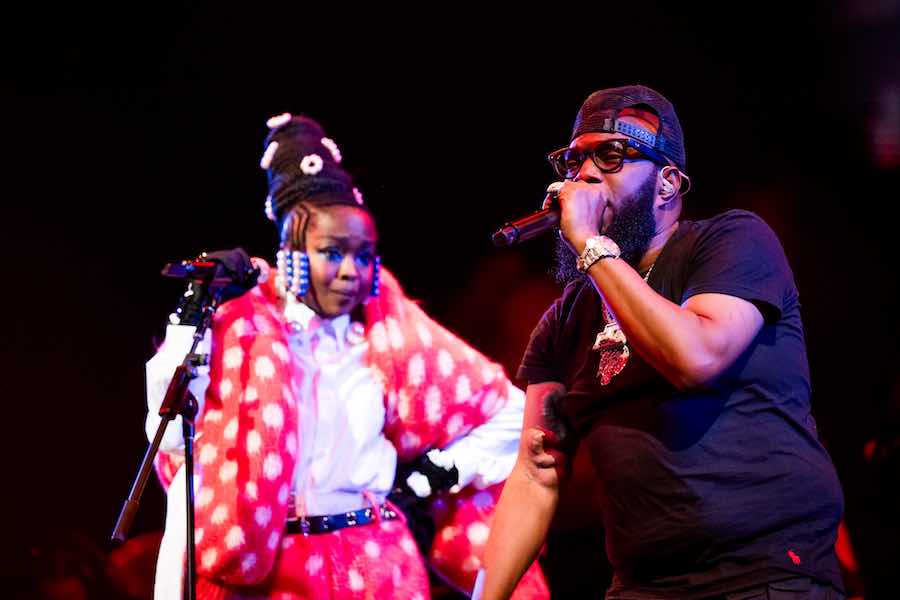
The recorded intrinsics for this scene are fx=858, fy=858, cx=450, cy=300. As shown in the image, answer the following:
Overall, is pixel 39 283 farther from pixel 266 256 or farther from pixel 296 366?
pixel 296 366

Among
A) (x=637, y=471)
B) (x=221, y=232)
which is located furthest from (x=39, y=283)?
(x=637, y=471)

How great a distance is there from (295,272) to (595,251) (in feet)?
6.54

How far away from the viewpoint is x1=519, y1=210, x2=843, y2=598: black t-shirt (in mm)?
1766

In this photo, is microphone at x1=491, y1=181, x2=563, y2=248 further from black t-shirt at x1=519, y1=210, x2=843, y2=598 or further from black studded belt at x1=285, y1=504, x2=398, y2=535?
black studded belt at x1=285, y1=504, x2=398, y2=535

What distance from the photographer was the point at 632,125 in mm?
2314

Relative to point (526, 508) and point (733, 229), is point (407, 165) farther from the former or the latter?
point (733, 229)

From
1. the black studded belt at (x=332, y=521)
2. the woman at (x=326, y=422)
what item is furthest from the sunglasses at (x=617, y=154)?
the black studded belt at (x=332, y=521)

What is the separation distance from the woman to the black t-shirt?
4.96 ft

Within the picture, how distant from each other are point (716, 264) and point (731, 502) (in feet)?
1.69

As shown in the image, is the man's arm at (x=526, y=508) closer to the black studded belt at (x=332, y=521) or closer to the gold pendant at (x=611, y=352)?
the gold pendant at (x=611, y=352)

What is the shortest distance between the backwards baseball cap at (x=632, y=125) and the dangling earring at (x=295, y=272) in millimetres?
1598

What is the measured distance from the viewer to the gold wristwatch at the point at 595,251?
74.1 inches

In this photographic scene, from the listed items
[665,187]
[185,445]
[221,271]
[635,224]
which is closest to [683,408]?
[635,224]

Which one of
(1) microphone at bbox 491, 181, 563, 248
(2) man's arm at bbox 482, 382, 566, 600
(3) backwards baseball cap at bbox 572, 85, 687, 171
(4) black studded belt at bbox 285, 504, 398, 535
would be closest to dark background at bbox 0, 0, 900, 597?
(4) black studded belt at bbox 285, 504, 398, 535
